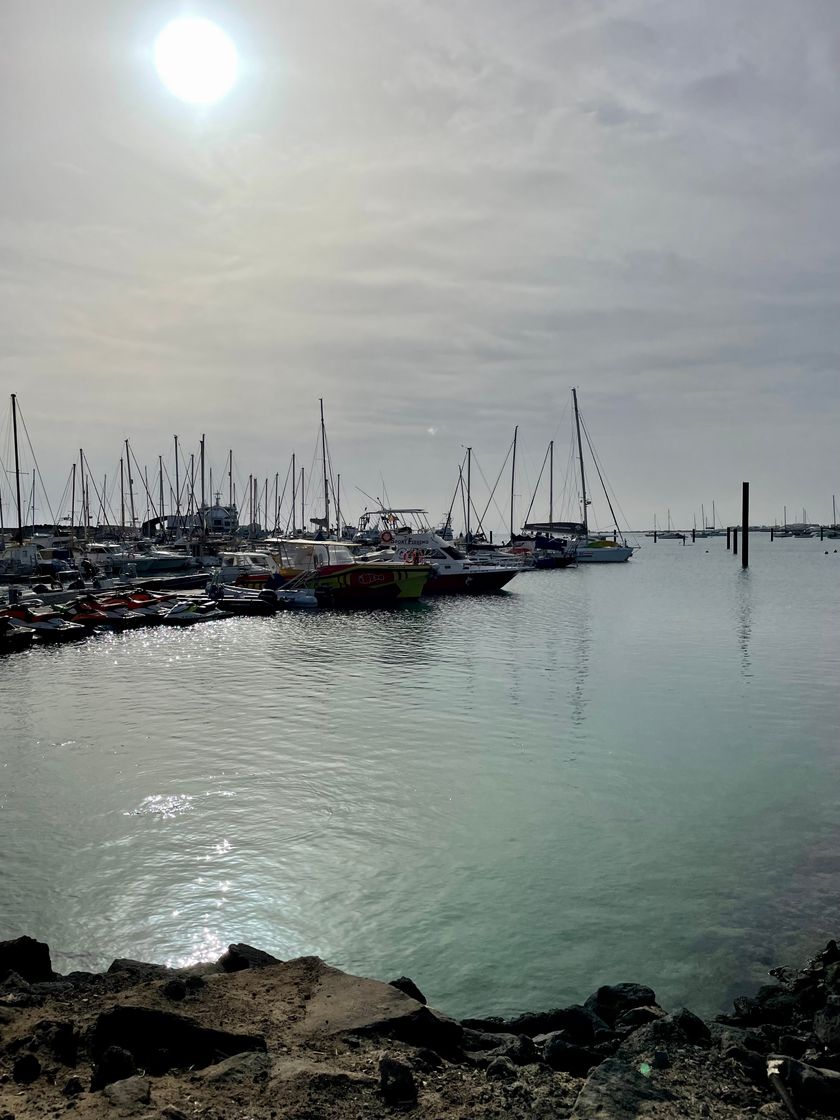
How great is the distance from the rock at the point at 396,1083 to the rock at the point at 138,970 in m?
2.28

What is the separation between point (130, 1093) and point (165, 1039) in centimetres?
69

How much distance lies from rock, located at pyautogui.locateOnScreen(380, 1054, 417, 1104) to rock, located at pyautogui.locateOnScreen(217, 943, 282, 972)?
2331mm

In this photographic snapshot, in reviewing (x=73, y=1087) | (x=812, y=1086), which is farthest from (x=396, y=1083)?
(x=812, y=1086)

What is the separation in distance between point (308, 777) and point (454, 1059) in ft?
26.1

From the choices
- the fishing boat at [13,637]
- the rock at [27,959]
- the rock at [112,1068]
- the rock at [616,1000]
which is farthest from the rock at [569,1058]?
the fishing boat at [13,637]

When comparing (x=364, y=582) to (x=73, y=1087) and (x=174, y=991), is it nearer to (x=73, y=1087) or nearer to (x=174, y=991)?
(x=174, y=991)

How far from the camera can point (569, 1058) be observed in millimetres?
5344

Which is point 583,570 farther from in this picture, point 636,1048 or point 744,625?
point 636,1048

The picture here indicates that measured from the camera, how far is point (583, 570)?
79.1 meters

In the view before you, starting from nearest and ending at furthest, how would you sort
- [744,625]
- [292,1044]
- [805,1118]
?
[805,1118] → [292,1044] → [744,625]

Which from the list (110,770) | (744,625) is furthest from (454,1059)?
(744,625)

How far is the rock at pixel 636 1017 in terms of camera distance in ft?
19.6

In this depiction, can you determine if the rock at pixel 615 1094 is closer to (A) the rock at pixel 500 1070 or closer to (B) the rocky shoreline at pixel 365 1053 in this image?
(B) the rocky shoreline at pixel 365 1053

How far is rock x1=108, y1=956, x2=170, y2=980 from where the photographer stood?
241 inches
